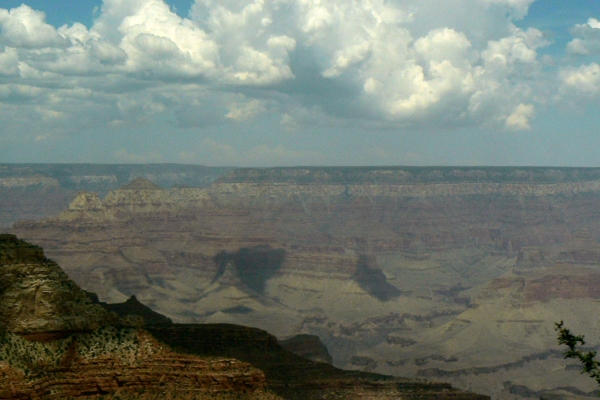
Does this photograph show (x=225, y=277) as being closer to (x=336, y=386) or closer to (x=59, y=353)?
(x=336, y=386)

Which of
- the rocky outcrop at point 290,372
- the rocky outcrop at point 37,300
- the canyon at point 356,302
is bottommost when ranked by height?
the canyon at point 356,302

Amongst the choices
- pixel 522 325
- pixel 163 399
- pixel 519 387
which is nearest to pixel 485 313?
pixel 522 325

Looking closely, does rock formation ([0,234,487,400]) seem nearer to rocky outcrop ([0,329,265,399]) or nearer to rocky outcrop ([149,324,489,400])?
rocky outcrop ([0,329,265,399])

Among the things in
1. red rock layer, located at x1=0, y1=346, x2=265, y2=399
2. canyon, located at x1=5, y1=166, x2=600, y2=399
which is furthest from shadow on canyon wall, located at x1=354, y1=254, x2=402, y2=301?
red rock layer, located at x1=0, y1=346, x2=265, y2=399

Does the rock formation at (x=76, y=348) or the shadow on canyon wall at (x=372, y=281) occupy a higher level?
the rock formation at (x=76, y=348)

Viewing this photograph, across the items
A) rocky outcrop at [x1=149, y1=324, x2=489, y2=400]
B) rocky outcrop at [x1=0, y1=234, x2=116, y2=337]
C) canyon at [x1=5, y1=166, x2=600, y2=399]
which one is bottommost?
canyon at [x1=5, y1=166, x2=600, y2=399]

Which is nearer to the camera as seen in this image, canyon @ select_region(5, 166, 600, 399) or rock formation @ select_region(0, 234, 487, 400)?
rock formation @ select_region(0, 234, 487, 400)

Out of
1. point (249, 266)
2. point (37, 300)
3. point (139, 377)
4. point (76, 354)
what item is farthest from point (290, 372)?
point (249, 266)

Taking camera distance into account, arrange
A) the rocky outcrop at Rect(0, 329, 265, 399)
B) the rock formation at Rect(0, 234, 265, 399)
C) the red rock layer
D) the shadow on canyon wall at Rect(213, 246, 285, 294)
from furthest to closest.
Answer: the shadow on canyon wall at Rect(213, 246, 285, 294) → the rock formation at Rect(0, 234, 265, 399) → the rocky outcrop at Rect(0, 329, 265, 399) → the red rock layer

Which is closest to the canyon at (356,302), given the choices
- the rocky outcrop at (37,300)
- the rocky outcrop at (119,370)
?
the rocky outcrop at (119,370)

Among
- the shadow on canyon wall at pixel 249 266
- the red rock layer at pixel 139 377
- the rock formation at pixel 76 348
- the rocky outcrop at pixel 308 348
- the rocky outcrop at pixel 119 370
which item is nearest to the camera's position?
the red rock layer at pixel 139 377

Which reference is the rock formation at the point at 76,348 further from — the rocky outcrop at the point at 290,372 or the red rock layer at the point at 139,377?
the rocky outcrop at the point at 290,372
